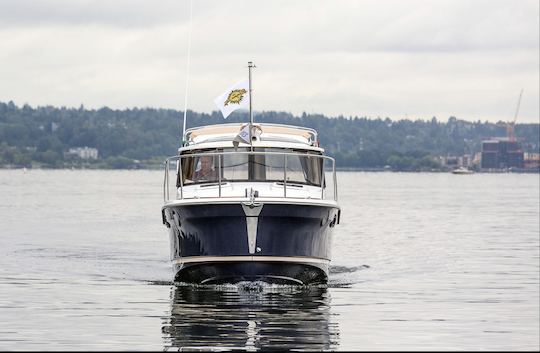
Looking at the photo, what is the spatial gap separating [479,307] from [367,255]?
1717 centimetres

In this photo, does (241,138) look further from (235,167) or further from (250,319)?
(250,319)

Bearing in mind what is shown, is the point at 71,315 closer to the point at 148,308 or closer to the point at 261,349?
the point at 148,308

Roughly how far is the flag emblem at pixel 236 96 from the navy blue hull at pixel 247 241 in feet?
10.1

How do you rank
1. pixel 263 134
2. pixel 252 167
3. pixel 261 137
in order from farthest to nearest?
pixel 263 134 → pixel 261 137 → pixel 252 167

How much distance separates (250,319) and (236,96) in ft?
25.0

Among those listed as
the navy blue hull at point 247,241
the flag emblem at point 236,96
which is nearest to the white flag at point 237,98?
the flag emblem at point 236,96

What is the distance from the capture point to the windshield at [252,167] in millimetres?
31281

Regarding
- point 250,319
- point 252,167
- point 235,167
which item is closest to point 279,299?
point 250,319

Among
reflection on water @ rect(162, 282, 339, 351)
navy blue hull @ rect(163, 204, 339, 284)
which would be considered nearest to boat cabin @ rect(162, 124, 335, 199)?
navy blue hull @ rect(163, 204, 339, 284)

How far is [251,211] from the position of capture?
29.0 m

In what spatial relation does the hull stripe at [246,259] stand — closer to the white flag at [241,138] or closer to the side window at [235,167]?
the side window at [235,167]

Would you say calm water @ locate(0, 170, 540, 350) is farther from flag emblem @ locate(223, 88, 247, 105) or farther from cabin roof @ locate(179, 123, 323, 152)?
flag emblem @ locate(223, 88, 247, 105)

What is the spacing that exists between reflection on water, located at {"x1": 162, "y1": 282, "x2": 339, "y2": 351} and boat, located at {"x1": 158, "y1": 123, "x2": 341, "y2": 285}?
33 cm

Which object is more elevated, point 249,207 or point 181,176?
point 181,176
